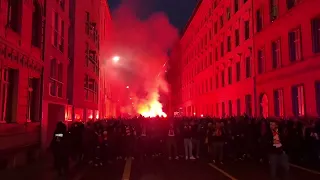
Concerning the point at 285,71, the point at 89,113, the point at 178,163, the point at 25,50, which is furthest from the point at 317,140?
the point at 89,113

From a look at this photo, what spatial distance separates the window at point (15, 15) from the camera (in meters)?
14.3

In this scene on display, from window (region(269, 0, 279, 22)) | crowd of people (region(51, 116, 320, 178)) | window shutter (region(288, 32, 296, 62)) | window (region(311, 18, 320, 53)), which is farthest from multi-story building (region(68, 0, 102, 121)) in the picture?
window (region(311, 18, 320, 53))

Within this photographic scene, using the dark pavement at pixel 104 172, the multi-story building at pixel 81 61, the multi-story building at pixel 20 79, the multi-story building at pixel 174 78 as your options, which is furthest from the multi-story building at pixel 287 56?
the multi-story building at pixel 174 78

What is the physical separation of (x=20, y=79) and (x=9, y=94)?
81cm

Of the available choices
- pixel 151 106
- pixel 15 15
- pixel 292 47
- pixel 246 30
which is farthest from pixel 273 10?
pixel 151 106

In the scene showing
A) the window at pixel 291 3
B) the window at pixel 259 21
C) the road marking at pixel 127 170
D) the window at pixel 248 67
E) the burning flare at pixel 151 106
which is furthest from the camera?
the burning flare at pixel 151 106

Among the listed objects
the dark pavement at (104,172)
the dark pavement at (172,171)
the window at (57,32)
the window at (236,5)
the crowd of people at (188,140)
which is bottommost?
the dark pavement at (104,172)

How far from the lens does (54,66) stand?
69.1 ft

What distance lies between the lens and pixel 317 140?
46.0 feet

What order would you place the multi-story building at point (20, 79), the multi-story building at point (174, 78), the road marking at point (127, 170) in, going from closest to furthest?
the road marking at point (127, 170)
the multi-story building at point (20, 79)
the multi-story building at point (174, 78)

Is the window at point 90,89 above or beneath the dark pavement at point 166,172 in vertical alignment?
above

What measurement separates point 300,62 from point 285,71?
2.08 m

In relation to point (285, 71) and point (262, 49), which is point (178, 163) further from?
point (262, 49)

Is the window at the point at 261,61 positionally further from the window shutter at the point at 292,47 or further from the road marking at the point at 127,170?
the road marking at the point at 127,170
